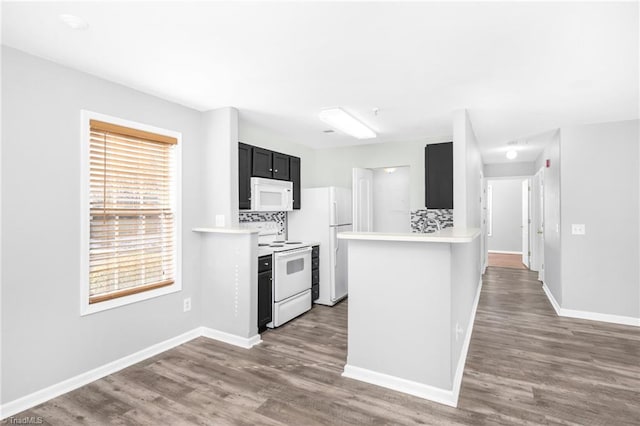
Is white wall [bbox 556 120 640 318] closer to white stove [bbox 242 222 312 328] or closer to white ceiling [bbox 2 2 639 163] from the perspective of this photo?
white ceiling [bbox 2 2 639 163]

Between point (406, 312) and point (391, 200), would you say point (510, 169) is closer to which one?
point (391, 200)

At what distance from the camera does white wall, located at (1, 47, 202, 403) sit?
212 cm

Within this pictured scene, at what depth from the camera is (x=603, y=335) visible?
350cm

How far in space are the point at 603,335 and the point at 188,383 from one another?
13.6 ft

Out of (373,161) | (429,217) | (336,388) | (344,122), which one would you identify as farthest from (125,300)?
(429,217)

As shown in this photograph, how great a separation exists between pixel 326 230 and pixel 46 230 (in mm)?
3105

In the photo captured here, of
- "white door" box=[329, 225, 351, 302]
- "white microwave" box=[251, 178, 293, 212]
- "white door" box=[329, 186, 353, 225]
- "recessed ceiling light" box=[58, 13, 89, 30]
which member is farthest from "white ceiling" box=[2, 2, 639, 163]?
"white door" box=[329, 225, 351, 302]

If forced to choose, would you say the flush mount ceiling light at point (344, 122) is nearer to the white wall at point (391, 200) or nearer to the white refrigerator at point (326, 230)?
the white refrigerator at point (326, 230)

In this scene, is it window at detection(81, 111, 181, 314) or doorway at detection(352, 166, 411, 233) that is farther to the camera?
doorway at detection(352, 166, 411, 233)

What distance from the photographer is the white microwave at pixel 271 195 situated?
393 centimetres

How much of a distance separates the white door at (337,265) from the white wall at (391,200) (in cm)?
79

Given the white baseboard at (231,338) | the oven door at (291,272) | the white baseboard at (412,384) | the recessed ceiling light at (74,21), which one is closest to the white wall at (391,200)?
the oven door at (291,272)

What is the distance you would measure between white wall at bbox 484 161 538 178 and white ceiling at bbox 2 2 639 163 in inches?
142

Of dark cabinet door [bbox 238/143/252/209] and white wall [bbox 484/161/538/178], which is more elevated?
white wall [bbox 484/161/538/178]
